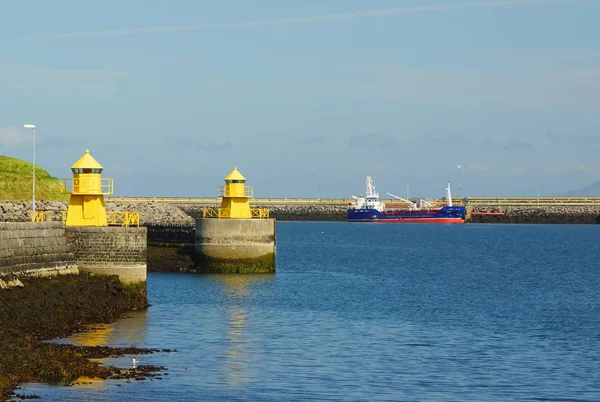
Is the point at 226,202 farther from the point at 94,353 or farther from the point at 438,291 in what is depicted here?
the point at 94,353

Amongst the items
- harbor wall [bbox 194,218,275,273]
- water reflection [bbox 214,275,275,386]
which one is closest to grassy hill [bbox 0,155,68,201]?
harbor wall [bbox 194,218,275,273]

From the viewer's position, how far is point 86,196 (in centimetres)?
4306

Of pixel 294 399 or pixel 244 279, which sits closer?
pixel 294 399

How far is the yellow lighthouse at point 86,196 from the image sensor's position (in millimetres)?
42875

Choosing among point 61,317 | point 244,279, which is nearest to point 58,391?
point 61,317

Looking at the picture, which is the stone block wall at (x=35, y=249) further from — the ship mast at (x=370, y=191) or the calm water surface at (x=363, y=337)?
the ship mast at (x=370, y=191)

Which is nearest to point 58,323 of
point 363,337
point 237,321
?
point 237,321

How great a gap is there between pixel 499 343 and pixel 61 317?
14131 mm

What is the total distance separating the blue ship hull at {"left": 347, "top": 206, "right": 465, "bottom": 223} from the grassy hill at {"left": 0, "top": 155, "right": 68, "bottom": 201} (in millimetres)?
108242

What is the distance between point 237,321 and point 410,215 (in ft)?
520

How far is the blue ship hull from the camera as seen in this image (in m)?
193

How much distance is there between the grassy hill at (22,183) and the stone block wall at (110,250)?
4060cm

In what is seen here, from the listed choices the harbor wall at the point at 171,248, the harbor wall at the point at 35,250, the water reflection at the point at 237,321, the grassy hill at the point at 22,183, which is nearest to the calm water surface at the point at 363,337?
the water reflection at the point at 237,321

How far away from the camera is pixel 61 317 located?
3534cm
